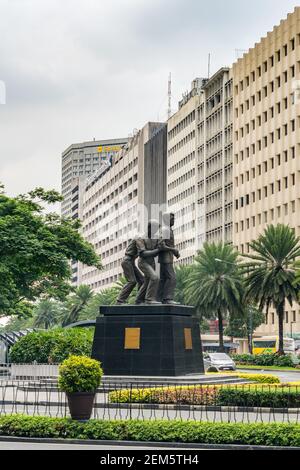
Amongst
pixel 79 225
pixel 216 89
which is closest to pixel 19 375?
pixel 79 225

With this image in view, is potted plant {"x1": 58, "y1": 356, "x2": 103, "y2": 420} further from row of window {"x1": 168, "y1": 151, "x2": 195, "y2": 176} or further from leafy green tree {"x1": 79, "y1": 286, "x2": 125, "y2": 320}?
row of window {"x1": 168, "y1": 151, "x2": 195, "y2": 176}

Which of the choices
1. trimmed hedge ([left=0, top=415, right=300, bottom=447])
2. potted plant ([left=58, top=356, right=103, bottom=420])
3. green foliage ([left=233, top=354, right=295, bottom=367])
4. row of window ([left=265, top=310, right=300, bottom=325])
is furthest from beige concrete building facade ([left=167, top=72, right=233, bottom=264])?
trimmed hedge ([left=0, top=415, right=300, bottom=447])

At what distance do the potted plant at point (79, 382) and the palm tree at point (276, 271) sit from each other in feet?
194

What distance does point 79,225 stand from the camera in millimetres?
73938

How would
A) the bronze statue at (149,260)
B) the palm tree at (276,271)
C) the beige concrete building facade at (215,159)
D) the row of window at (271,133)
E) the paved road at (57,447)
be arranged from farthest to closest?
the beige concrete building facade at (215,159) → the row of window at (271,133) → the palm tree at (276,271) → the bronze statue at (149,260) → the paved road at (57,447)

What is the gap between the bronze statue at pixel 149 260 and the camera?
43312 mm

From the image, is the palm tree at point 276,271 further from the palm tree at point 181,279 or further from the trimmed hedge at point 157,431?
the trimmed hedge at point 157,431

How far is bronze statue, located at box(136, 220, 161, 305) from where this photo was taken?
43.3m

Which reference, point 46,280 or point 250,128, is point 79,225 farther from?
point 250,128

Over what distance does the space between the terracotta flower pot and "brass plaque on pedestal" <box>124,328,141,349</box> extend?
15017 mm

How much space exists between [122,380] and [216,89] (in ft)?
363

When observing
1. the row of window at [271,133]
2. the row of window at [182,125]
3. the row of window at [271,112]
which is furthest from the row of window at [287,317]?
the row of window at [182,125]

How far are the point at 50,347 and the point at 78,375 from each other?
2688cm

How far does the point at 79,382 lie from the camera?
87.6ft
